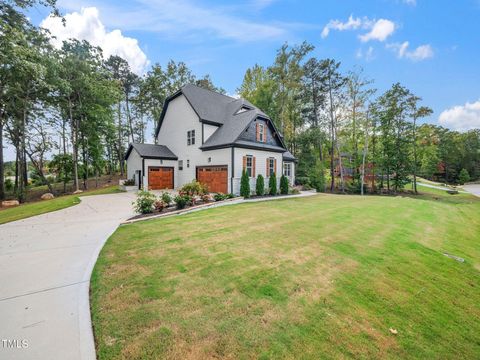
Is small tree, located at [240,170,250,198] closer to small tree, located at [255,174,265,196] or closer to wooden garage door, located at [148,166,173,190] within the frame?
small tree, located at [255,174,265,196]

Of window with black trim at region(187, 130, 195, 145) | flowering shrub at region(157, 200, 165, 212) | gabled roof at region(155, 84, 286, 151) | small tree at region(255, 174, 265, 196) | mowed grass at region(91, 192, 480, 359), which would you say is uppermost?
gabled roof at region(155, 84, 286, 151)

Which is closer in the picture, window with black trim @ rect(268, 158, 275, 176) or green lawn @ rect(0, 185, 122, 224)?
green lawn @ rect(0, 185, 122, 224)

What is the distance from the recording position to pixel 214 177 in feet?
53.6

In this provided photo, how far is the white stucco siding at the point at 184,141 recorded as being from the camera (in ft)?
55.0

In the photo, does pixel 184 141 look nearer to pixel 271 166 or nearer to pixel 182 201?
pixel 271 166

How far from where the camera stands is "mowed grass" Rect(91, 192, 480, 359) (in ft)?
7.83

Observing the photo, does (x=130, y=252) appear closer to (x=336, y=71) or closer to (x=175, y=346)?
(x=175, y=346)

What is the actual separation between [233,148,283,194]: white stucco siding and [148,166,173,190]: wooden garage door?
7.70 metres

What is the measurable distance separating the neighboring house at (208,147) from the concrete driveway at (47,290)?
1013cm

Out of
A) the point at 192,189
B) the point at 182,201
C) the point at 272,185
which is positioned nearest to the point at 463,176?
the point at 272,185

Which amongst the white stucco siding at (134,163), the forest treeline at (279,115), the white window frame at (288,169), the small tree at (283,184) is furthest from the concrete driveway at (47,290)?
the white window frame at (288,169)

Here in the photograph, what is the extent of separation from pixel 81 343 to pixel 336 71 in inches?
1201

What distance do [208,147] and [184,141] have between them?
12.2 feet

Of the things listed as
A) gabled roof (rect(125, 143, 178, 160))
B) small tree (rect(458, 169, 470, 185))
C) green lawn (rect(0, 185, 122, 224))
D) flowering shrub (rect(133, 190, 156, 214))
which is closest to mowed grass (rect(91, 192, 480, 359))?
flowering shrub (rect(133, 190, 156, 214))
